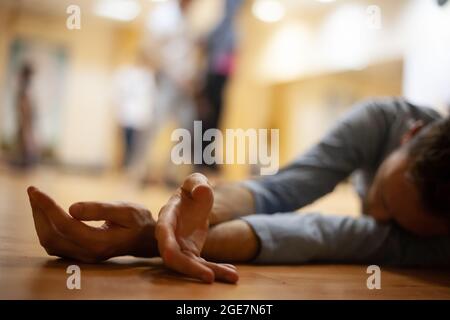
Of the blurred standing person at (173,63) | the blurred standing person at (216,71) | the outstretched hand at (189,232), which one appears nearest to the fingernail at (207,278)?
the outstretched hand at (189,232)

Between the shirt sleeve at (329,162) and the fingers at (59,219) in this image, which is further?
the shirt sleeve at (329,162)

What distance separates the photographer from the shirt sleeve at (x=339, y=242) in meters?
0.68

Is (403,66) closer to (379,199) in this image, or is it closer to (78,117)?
(379,199)

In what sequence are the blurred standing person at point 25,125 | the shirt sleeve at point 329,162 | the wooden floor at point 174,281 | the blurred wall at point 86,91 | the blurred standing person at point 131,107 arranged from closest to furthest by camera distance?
1. the wooden floor at point 174,281
2. the shirt sleeve at point 329,162
3. the blurred standing person at point 25,125
4. the blurred standing person at point 131,107
5. the blurred wall at point 86,91

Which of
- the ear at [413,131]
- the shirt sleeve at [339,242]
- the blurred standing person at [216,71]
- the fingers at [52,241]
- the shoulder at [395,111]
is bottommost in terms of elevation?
the shirt sleeve at [339,242]

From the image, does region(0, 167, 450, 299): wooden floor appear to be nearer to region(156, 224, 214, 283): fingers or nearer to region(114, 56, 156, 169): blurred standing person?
region(156, 224, 214, 283): fingers

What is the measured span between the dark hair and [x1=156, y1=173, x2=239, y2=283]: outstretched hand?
0.32m

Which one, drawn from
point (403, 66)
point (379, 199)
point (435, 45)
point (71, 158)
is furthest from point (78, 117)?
point (379, 199)

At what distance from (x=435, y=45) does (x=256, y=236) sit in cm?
137

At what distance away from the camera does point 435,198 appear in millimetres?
647

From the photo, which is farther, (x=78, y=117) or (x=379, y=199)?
(x=78, y=117)

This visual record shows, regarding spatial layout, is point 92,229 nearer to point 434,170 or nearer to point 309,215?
point 309,215

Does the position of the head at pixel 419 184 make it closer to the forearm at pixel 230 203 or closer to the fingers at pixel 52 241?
the forearm at pixel 230 203

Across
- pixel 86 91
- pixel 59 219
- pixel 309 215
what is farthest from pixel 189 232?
pixel 86 91
